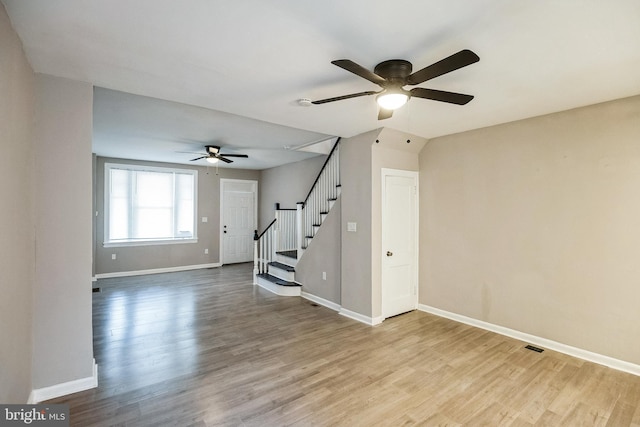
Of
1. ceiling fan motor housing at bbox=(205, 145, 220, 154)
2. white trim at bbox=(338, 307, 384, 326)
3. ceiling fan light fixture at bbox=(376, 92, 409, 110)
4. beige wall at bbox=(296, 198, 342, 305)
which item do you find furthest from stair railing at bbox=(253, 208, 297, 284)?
ceiling fan light fixture at bbox=(376, 92, 409, 110)

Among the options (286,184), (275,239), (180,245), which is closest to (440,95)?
(275,239)

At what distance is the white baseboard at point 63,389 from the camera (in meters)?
2.26

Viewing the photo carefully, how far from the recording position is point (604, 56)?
2.05 m

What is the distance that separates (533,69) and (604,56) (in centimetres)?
41

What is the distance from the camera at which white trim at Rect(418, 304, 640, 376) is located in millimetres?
2799

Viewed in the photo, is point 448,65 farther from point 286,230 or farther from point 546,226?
point 286,230

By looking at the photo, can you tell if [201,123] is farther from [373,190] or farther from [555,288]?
[555,288]

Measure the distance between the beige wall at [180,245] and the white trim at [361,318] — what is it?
477 centimetres

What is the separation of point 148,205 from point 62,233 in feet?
16.6

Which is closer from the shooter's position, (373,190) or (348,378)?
(348,378)

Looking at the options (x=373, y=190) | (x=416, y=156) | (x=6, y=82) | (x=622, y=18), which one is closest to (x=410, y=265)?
(x=373, y=190)

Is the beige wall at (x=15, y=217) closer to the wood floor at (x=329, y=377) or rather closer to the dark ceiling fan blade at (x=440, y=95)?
the wood floor at (x=329, y=377)

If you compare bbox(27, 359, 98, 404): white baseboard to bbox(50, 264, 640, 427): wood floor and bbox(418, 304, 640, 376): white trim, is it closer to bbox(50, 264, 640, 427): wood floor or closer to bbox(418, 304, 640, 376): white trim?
bbox(50, 264, 640, 427): wood floor

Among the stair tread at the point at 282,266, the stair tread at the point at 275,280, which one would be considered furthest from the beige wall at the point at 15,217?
the stair tread at the point at 282,266
